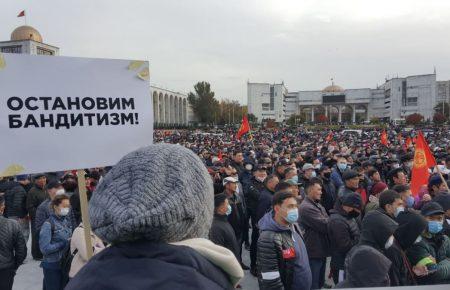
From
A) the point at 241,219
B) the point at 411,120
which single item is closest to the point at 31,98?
the point at 241,219

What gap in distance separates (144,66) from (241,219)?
153 inches

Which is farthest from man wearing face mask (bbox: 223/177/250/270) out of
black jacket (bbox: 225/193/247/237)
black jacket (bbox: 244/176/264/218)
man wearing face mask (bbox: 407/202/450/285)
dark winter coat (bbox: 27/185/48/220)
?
dark winter coat (bbox: 27/185/48/220)

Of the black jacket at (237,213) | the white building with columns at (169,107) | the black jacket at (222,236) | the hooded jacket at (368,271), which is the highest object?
the white building with columns at (169,107)

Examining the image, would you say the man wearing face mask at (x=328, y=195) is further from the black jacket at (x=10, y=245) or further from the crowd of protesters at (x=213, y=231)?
the black jacket at (x=10, y=245)

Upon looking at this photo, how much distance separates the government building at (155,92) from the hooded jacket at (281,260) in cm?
3426

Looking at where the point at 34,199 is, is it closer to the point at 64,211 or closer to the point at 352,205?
the point at 64,211

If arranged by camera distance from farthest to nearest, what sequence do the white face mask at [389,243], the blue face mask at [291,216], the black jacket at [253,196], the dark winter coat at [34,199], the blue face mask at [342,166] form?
1. the blue face mask at [342,166]
2. the dark winter coat at [34,199]
3. the black jacket at [253,196]
4. the blue face mask at [291,216]
5. the white face mask at [389,243]

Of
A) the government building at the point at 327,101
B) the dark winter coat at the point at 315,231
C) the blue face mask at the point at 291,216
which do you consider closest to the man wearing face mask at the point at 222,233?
the blue face mask at the point at 291,216

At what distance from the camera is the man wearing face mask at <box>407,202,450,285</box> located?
10.7 feet

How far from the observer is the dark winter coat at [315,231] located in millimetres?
4320

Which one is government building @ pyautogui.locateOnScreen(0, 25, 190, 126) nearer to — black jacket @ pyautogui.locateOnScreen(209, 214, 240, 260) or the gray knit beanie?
black jacket @ pyautogui.locateOnScreen(209, 214, 240, 260)

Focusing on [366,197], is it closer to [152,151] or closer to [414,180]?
[414,180]

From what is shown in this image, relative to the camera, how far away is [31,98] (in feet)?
7.57

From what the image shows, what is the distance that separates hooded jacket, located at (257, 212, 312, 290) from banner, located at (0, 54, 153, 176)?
4.59 feet
